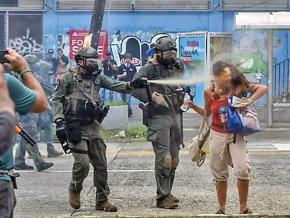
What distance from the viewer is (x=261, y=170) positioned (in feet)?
33.0

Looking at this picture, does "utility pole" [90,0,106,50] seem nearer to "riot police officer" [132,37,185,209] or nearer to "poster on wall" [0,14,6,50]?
"poster on wall" [0,14,6,50]

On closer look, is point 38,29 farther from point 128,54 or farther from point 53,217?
point 53,217

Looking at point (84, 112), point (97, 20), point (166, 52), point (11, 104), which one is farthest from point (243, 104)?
point (97, 20)

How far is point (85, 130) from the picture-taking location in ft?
23.4

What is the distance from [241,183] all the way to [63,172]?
4077 millimetres

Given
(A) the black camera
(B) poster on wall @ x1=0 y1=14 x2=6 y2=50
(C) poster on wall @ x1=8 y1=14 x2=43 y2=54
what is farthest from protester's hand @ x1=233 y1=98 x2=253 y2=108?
(B) poster on wall @ x1=0 y1=14 x2=6 y2=50

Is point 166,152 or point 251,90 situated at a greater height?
point 251,90

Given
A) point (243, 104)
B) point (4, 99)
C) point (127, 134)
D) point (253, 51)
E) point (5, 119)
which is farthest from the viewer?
point (253, 51)

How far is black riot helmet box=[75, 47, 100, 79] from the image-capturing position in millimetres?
7180

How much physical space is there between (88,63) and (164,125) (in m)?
1.01

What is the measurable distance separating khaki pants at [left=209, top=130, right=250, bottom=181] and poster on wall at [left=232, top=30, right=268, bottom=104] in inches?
410

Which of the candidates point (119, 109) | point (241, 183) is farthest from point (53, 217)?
point (119, 109)

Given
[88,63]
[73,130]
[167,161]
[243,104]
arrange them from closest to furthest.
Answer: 1. [243,104]
2. [73,130]
3. [88,63]
4. [167,161]

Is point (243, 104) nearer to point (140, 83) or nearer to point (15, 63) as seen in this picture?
point (140, 83)
